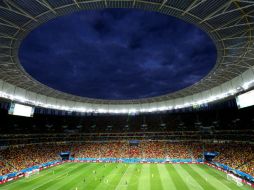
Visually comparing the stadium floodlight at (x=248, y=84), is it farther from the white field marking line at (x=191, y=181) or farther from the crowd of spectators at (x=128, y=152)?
the white field marking line at (x=191, y=181)

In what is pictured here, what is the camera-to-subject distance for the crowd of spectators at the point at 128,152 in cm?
4169

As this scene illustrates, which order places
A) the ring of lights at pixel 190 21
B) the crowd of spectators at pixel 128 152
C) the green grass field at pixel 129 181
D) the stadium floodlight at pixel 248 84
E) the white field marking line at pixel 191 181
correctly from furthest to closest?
the crowd of spectators at pixel 128 152
the stadium floodlight at pixel 248 84
the green grass field at pixel 129 181
the white field marking line at pixel 191 181
the ring of lights at pixel 190 21

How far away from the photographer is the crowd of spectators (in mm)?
41688

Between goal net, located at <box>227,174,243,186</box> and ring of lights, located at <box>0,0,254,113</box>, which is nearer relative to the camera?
ring of lights, located at <box>0,0,254,113</box>

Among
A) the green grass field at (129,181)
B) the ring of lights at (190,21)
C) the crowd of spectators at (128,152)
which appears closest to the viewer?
the ring of lights at (190,21)

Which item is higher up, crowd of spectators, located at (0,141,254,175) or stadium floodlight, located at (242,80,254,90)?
stadium floodlight, located at (242,80,254,90)

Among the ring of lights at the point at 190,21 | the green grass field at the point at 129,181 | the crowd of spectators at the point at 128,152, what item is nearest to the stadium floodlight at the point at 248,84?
the ring of lights at the point at 190,21

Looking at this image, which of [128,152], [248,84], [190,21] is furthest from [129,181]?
[248,84]

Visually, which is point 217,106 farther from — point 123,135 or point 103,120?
point 103,120

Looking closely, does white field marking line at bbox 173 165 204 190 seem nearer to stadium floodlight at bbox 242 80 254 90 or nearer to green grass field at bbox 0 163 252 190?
green grass field at bbox 0 163 252 190

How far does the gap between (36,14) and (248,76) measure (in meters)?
35.3

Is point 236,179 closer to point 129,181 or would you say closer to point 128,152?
point 129,181

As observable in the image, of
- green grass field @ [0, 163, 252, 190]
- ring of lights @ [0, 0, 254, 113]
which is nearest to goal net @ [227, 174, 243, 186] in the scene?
green grass field @ [0, 163, 252, 190]

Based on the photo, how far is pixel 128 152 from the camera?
5897cm
